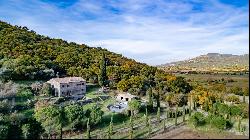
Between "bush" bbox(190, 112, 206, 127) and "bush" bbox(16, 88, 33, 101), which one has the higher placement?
"bush" bbox(16, 88, 33, 101)

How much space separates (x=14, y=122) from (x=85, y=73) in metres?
24.0

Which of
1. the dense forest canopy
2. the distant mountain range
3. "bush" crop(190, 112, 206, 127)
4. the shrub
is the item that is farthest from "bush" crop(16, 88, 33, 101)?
the distant mountain range

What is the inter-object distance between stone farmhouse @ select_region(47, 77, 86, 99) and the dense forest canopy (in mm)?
4817

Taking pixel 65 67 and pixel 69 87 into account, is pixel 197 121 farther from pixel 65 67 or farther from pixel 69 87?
pixel 65 67

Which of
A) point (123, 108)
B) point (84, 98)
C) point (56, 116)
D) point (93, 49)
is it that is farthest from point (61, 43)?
point (56, 116)

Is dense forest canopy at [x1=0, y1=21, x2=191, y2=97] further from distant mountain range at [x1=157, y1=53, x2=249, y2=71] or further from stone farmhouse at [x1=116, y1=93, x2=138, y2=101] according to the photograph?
distant mountain range at [x1=157, y1=53, x2=249, y2=71]

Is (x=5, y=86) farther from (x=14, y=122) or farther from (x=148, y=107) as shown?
(x=148, y=107)

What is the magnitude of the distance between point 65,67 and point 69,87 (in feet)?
38.5

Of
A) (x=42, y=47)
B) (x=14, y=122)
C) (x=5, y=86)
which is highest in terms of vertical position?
(x=42, y=47)

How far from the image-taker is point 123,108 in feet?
131

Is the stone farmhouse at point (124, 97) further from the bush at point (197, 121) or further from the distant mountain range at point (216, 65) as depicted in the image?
the distant mountain range at point (216, 65)

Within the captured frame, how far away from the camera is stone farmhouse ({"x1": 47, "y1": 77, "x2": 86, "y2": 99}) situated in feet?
151

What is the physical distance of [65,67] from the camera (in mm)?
58312

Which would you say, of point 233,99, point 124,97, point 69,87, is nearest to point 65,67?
point 69,87
